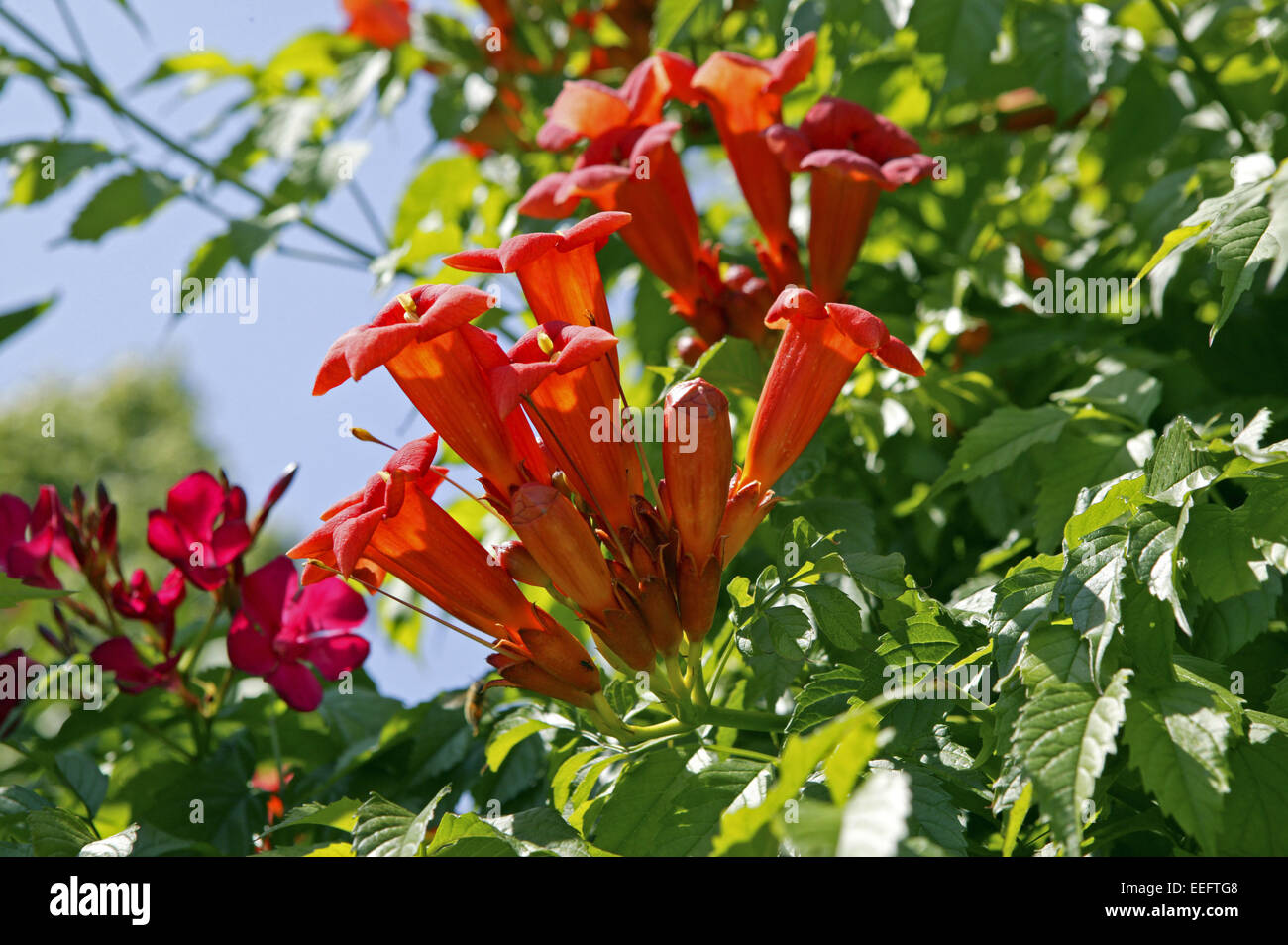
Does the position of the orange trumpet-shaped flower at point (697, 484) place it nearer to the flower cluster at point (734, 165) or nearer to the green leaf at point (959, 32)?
the flower cluster at point (734, 165)

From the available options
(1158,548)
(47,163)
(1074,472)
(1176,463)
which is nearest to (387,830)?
(1158,548)

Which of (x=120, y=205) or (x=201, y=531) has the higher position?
(x=120, y=205)

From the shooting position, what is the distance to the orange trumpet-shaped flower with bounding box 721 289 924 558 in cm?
175

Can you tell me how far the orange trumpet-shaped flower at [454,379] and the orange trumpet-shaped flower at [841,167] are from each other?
894 millimetres

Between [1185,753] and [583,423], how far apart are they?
98 cm

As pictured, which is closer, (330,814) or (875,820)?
(875,820)

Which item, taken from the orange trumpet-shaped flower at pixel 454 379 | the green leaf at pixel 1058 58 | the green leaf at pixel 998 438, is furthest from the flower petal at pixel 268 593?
the green leaf at pixel 1058 58

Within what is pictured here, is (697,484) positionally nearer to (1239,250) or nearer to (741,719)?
(741,719)

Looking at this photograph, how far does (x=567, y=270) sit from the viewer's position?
181cm

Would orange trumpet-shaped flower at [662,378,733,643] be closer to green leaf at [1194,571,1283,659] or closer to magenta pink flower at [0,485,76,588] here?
green leaf at [1194,571,1283,659]

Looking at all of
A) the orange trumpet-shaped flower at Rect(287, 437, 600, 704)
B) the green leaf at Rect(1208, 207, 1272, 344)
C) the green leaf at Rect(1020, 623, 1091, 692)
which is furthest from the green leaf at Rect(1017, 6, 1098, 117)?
the orange trumpet-shaped flower at Rect(287, 437, 600, 704)

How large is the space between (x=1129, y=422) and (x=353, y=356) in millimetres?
1539

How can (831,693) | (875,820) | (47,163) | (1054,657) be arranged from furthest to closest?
(47,163)
(831,693)
(1054,657)
(875,820)

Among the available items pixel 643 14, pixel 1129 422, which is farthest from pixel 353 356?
pixel 643 14
